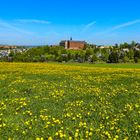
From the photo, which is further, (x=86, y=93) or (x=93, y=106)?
(x=86, y=93)

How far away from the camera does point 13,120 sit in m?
12.0

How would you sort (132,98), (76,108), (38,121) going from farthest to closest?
(132,98) → (76,108) → (38,121)

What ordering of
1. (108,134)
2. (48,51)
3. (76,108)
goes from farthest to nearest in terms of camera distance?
(48,51) → (76,108) → (108,134)

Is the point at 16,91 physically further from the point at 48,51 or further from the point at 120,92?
the point at 48,51

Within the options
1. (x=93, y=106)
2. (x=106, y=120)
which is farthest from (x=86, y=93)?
(x=106, y=120)

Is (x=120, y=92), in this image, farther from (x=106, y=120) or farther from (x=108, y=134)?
(x=108, y=134)

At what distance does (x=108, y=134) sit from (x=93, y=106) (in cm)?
434

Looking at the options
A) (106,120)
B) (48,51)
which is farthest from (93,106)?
(48,51)

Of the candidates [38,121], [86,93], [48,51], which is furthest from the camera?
[48,51]

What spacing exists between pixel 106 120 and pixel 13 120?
3612mm

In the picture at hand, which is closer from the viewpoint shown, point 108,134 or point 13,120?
point 108,134

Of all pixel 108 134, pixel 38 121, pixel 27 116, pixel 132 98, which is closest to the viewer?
pixel 108 134

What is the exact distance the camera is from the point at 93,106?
1441cm

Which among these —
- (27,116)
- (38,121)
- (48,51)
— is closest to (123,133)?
(38,121)
